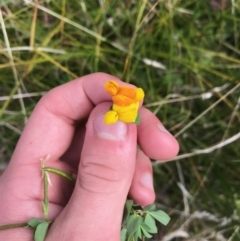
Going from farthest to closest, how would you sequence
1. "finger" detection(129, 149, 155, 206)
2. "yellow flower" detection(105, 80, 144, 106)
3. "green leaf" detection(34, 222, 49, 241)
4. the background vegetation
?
the background vegetation
"finger" detection(129, 149, 155, 206)
"green leaf" detection(34, 222, 49, 241)
"yellow flower" detection(105, 80, 144, 106)

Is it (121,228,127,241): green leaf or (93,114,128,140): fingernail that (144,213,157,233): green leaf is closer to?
(121,228,127,241): green leaf

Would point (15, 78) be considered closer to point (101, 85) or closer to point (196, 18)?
point (101, 85)

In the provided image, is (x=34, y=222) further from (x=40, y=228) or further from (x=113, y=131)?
(x=113, y=131)

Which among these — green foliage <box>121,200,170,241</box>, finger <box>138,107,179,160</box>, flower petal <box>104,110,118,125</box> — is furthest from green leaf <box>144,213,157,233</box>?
flower petal <box>104,110,118,125</box>

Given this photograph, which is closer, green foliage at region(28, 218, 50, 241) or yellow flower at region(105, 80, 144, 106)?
yellow flower at region(105, 80, 144, 106)

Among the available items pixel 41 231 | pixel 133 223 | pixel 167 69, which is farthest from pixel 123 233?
pixel 167 69

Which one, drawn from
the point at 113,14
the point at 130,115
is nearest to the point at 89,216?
the point at 130,115

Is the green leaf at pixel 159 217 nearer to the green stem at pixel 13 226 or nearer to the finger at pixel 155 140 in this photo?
the finger at pixel 155 140
